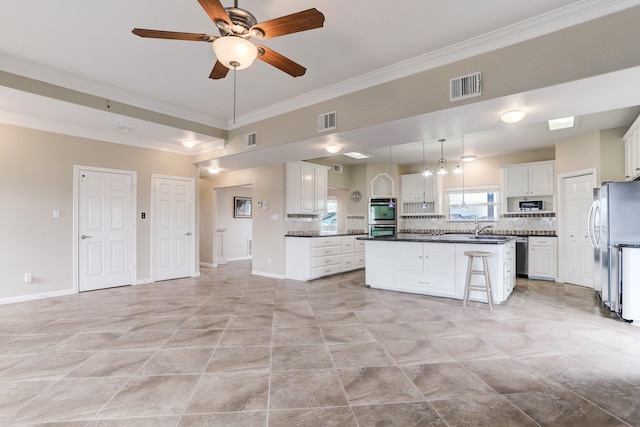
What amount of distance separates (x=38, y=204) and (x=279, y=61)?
179 inches

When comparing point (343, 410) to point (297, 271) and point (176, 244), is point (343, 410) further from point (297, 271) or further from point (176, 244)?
point (176, 244)

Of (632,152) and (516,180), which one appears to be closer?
(632,152)

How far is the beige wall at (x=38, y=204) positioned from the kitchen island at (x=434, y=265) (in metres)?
4.88

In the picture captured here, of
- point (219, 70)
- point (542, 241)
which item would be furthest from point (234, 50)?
point (542, 241)

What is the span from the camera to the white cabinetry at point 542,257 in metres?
6.07

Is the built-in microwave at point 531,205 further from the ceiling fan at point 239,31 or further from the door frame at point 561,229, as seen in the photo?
the ceiling fan at point 239,31

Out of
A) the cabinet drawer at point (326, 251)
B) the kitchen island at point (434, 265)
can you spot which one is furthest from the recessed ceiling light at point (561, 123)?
the cabinet drawer at point (326, 251)

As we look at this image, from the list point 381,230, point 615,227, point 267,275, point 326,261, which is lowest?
point 267,275

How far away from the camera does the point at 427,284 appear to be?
15.6 feet

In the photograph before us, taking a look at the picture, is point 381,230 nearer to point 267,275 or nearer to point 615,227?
point 267,275

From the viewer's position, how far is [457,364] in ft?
8.15

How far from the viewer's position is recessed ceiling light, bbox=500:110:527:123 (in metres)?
3.32

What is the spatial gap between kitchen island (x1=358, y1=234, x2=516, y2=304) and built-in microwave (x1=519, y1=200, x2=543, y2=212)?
2.17 metres

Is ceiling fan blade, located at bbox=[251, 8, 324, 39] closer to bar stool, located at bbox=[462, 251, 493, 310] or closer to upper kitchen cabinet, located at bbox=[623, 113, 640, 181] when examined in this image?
bar stool, located at bbox=[462, 251, 493, 310]
